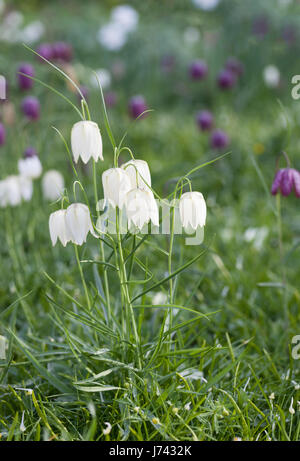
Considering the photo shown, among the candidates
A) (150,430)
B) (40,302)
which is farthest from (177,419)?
(40,302)

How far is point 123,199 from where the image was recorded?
3.52 ft

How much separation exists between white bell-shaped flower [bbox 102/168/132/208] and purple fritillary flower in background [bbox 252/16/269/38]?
380 centimetres

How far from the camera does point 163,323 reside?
1.24m

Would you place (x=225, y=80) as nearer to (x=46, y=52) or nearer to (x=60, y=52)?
(x=60, y=52)

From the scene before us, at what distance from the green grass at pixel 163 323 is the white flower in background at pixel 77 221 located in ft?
0.40

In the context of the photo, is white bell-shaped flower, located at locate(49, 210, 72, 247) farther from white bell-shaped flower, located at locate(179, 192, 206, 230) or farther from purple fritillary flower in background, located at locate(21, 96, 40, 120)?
purple fritillary flower in background, located at locate(21, 96, 40, 120)

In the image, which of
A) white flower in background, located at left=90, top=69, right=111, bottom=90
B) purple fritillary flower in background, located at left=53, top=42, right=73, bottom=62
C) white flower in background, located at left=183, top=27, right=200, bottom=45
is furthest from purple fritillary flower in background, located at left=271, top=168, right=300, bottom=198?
white flower in background, located at left=183, top=27, right=200, bottom=45

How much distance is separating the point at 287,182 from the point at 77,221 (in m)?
0.63

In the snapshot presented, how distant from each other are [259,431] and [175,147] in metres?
2.18

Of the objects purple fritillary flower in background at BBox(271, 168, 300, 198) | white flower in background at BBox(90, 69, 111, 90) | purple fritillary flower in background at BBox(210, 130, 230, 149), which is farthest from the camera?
white flower in background at BBox(90, 69, 111, 90)

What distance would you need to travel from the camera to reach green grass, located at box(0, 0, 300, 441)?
1269 millimetres

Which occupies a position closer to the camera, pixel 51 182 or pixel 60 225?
pixel 60 225

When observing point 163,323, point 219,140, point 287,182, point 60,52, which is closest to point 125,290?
point 163,323

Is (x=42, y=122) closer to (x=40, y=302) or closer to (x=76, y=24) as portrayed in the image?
(x=40, y=302)
